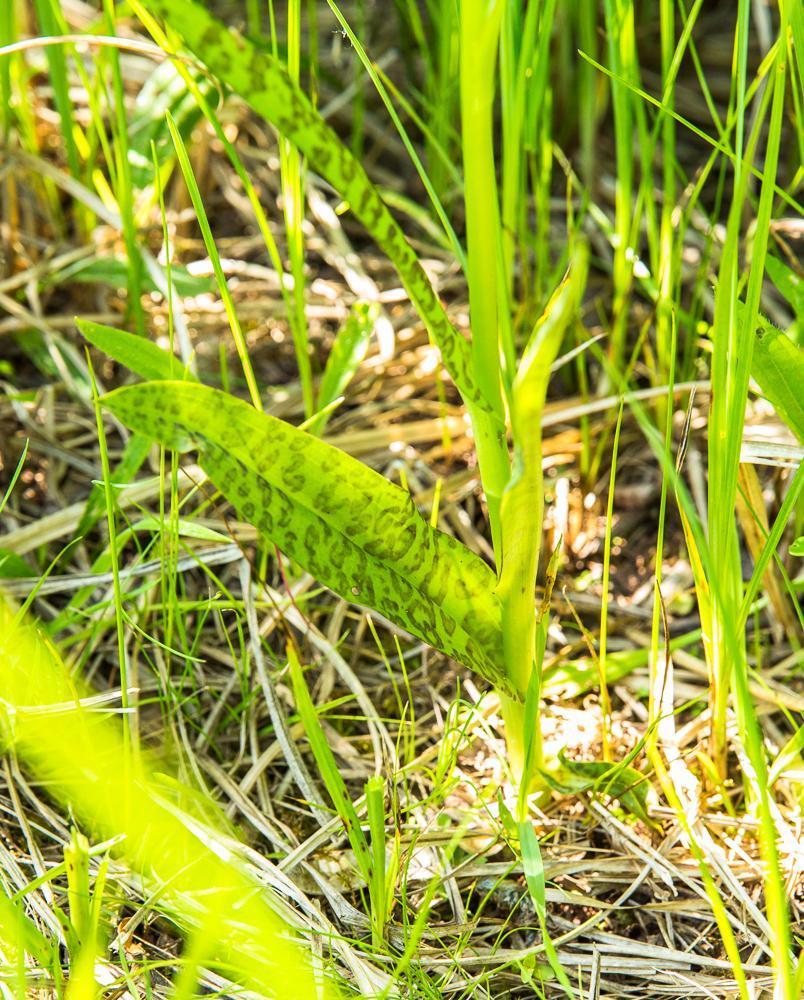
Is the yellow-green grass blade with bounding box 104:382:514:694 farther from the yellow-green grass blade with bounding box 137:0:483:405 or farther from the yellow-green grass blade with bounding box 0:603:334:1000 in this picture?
the yellow-green grass blade with bounding box 0:603:334:1000

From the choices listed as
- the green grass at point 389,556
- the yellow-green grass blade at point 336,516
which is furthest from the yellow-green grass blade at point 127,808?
the yellow-green grass blade at point 336,516

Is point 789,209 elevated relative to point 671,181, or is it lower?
lower

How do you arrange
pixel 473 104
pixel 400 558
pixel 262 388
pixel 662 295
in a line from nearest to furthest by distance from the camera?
pixel 473 104 → pixel 400 558 → pixel 662 295 → pixel 262 388

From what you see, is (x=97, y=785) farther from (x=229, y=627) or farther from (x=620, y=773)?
(x=620, y=773)

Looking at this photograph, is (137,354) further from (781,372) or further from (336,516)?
(781,372)

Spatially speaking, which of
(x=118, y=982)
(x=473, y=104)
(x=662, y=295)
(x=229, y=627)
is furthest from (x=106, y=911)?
(x=662, y=295)

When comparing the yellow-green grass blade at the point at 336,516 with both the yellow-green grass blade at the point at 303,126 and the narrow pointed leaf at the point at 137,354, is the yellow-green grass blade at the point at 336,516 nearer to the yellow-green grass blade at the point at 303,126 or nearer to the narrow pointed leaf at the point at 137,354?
the yellow-green grass blade at the point at 303,126

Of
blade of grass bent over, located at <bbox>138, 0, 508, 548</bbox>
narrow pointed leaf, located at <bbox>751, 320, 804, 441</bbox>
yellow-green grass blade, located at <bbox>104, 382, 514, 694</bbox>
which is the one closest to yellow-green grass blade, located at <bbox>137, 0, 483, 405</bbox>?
blade of grass bent over, located at <bbox>138, 0, 508, 548</bbox>

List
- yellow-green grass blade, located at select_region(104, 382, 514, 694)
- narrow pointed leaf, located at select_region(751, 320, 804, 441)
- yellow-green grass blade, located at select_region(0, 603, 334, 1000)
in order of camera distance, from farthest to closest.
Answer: narrow pointed leaf, located at select_region(751, 320, 804, 441)
yellow-green grass blade, located at select_region(0, 603, 334, 1000)
yellow-green grass blade, located at select_region(104, 382, 514, 694)
